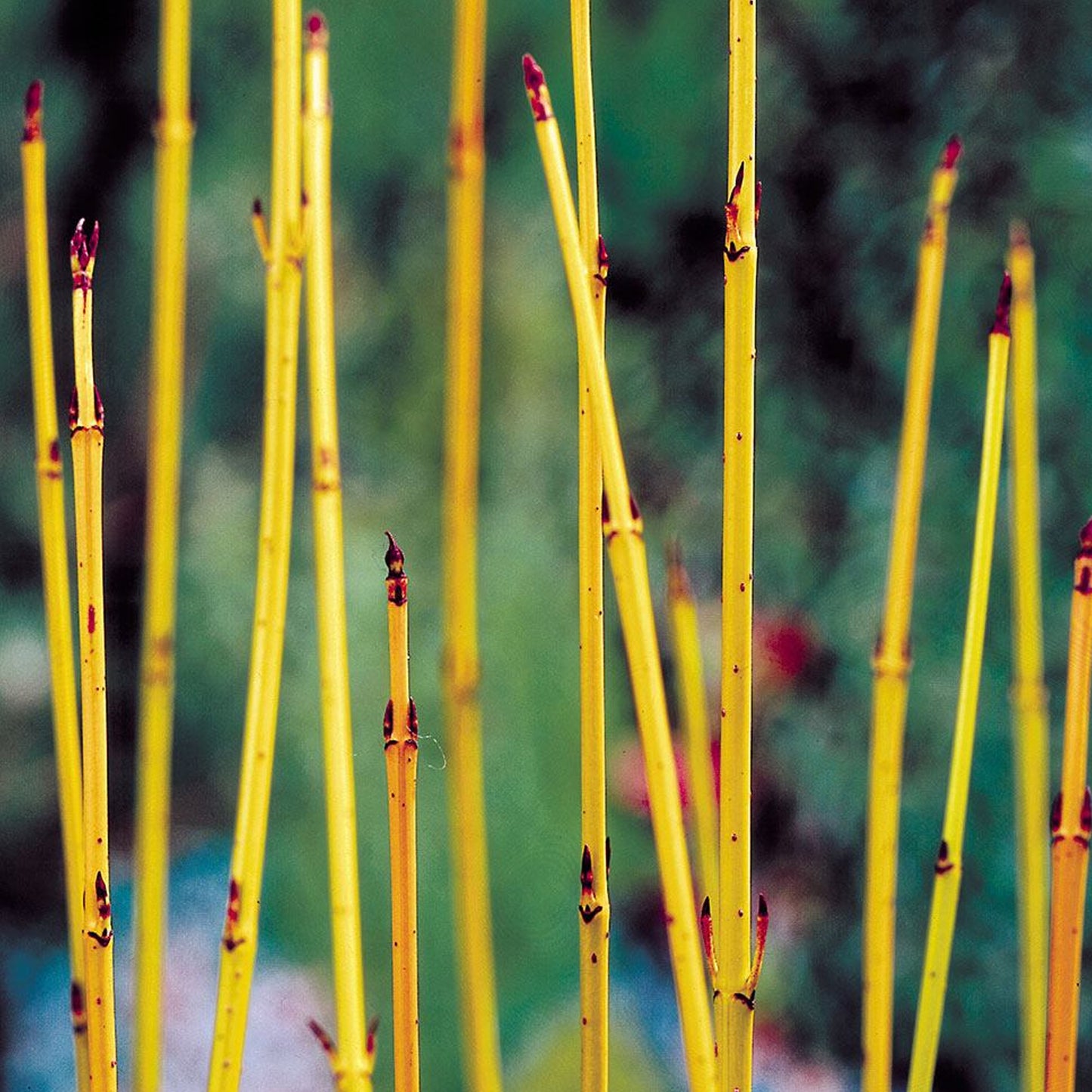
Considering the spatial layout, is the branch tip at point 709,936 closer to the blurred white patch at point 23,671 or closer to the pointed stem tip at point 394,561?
the pointed stem tip at point 394,561

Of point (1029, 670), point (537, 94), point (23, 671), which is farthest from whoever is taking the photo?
point (23, 671)

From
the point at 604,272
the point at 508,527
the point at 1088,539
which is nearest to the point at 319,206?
the point at 604,272

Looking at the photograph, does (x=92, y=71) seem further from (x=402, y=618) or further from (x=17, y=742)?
(x=402, y=618)

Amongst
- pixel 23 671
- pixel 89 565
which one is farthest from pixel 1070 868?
pixel 23 671

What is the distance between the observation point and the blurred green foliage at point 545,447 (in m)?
Result: 0.83

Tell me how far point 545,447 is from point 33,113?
0.58 metres

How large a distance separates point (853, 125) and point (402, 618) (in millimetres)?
669

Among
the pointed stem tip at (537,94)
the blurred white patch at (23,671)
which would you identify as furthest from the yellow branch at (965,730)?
the blurred white patch at (23,671)

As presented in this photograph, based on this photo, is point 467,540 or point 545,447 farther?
point 545,447

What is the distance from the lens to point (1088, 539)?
31cm

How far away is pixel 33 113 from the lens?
1.09 feet

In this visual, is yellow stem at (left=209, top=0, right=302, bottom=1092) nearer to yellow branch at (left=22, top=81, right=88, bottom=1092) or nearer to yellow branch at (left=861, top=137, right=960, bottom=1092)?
yellow branch at (left=22, top=81, right=88, bottom=1092)

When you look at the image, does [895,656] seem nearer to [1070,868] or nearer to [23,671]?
[1070,868]

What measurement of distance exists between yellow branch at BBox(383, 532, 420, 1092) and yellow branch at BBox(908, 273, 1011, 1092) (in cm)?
14
